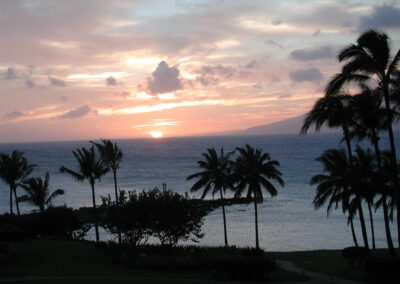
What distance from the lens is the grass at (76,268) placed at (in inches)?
668

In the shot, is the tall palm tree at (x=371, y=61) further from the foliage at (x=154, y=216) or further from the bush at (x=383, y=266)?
the foliage at (x=154, y=216)

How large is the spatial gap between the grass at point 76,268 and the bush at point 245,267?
27.7 inches

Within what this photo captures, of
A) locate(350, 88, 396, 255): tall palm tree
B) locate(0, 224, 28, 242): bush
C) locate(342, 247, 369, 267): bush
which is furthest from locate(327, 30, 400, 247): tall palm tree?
locate(0, 224, 28, 242): bush

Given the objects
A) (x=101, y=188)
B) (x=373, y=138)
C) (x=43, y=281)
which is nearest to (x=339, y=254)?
(x=373, y=138)

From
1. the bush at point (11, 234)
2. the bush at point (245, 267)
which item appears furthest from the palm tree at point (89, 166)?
the bush at point (245, 267)

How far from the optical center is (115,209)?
26312 mm

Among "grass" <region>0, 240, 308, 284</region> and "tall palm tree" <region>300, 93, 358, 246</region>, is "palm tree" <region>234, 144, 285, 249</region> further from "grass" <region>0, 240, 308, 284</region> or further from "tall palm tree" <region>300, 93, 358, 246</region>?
"grass" <region>0, 240, 308, 284</region>

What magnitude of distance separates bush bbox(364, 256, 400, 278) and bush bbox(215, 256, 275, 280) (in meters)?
4.29

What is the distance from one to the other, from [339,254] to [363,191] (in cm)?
668

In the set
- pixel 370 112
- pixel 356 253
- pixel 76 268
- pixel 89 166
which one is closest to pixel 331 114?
pixel 370 112

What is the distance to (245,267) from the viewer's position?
17.9 metres

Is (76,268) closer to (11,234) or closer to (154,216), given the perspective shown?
(154,216)

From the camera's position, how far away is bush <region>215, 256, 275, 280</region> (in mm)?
17859

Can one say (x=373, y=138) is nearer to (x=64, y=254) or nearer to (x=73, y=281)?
(x=73, y=281)
